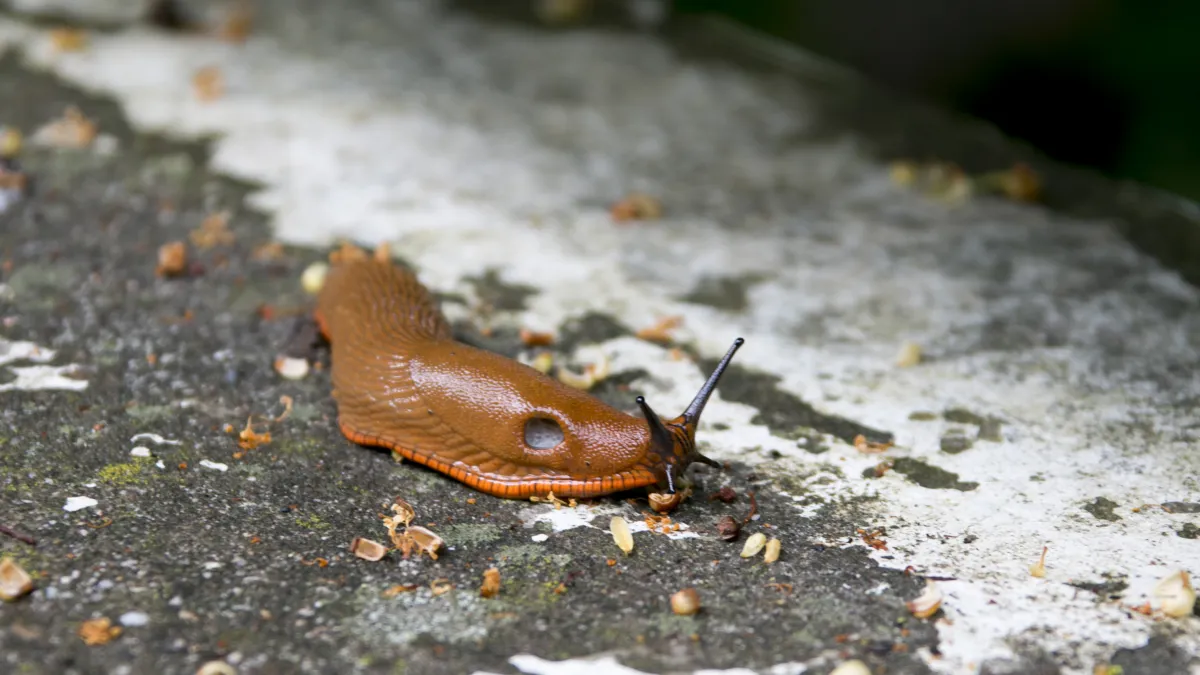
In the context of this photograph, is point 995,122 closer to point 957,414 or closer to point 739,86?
point 739,86

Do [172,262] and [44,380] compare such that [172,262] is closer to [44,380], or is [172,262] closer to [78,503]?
[44,380]

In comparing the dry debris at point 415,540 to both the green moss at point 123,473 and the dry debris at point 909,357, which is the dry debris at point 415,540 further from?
the dry debris at point 909,357

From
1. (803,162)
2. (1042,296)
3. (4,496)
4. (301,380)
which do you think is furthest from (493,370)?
(803,162)

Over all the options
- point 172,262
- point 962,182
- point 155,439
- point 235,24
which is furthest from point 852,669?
point 235,24

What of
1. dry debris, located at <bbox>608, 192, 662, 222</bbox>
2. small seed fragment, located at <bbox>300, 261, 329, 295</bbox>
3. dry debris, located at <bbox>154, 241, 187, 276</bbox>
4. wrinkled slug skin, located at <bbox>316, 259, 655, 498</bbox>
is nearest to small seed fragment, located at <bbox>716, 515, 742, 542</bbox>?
wrinkled slug skin, located at <bbox>316, 259, 655, 498</bbox>

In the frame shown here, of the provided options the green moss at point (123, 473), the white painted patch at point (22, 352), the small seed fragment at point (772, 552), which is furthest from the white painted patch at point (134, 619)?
the small seed fragment at point (772, 552)

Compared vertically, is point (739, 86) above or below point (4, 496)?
above
